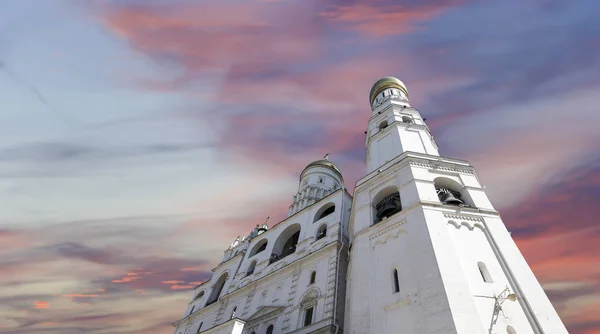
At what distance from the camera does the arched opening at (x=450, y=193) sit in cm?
1976

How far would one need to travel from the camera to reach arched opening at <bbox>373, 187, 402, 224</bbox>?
21.2 metres

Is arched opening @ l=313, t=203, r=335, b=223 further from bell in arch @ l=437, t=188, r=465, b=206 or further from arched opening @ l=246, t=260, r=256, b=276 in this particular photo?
bell in arch @ l=437, t=188, r=465, b=206

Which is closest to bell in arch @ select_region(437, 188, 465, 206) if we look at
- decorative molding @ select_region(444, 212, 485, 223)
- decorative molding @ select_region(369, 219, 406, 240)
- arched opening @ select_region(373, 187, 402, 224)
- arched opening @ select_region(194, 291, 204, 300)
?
decorative molding @ select_region(444, 212, 485, 223)

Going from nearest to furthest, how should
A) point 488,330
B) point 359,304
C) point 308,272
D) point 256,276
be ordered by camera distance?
point 488,330 < point 359,304 < point 308,272 < point 256,276

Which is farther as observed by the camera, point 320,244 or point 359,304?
point 320,244

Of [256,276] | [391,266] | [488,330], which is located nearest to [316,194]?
[256,276]

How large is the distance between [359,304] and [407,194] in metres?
6.89

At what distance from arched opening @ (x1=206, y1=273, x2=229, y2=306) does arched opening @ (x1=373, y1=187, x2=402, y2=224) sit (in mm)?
18969

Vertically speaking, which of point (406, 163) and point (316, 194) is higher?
point (316, 194)

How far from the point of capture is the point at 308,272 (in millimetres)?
24969

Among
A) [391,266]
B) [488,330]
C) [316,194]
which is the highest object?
[316,194]

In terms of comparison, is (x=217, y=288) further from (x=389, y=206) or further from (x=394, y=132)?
(x=394, y=132)

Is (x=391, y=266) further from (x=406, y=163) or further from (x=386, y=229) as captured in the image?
(x=406, y=163)

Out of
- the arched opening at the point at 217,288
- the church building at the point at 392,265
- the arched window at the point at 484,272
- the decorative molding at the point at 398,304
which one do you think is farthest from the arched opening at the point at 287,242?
the arched window at the point at 484,272
